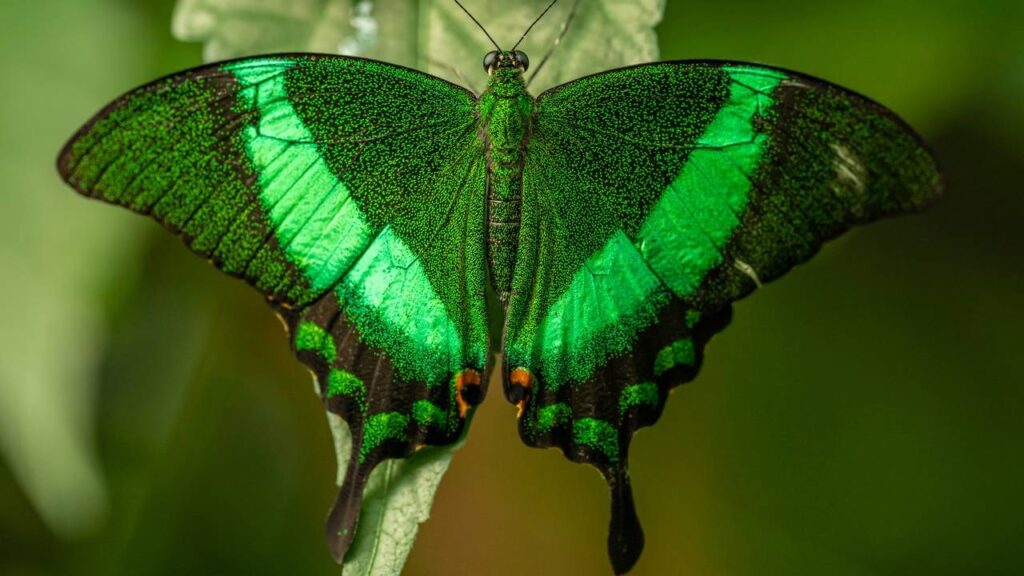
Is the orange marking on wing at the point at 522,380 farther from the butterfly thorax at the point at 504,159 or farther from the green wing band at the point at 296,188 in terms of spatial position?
the green wing band at the point at 296,188

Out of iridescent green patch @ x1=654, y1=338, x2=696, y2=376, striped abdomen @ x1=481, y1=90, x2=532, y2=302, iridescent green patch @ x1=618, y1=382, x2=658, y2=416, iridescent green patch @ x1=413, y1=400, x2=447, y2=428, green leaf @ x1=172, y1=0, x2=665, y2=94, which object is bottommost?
iridescent green patch @ x1=413, y1=400, x2=447, y2=428

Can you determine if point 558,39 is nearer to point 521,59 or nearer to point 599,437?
point 521,59

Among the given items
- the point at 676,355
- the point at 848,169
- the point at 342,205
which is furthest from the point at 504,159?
the point at 848,169

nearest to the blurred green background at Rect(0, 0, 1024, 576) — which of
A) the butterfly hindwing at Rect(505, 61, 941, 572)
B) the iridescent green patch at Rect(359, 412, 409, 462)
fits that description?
the butterfly hindwing at Rect(505, 61, 941, 572)

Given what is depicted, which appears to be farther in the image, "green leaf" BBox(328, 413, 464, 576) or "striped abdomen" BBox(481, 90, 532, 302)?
"striped abdomen" BBox(481, 90, 532, 302)

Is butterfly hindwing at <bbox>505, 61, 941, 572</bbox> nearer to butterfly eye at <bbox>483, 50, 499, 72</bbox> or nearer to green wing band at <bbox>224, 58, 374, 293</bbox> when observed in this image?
butterfly eye at <bbox>483, 50, 499, 72</bbox>

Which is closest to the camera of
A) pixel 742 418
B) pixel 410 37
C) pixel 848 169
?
pixel 848 169

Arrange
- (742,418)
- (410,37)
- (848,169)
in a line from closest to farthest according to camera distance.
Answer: (848,169)
(410,37)
(742,418)
